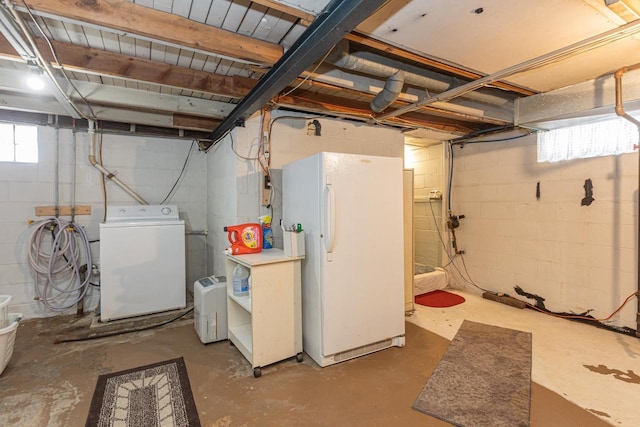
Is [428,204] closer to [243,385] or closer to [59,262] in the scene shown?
[243,385]

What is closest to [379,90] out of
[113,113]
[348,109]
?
[348,109]

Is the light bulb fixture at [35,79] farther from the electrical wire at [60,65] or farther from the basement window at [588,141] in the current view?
the basement window at [588,141]

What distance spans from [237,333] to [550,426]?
2271 mm

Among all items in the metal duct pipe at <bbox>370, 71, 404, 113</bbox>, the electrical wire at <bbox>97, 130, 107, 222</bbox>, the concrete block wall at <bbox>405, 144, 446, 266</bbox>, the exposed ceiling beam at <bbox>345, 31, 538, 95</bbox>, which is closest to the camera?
the exposed ceiling beam at <bbox>345, 31, 538, 95</bbox>

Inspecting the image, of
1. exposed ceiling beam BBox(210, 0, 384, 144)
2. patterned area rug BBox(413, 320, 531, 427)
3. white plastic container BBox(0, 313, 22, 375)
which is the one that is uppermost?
exposed ceiling beam BBox(210, 0, 384, 144)

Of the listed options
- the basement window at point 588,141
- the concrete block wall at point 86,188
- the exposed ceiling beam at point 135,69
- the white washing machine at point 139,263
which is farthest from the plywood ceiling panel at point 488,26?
the concrete block wall at point 86,188

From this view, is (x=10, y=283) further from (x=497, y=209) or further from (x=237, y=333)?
(x=497, y=209)

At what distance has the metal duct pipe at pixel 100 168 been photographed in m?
3.50

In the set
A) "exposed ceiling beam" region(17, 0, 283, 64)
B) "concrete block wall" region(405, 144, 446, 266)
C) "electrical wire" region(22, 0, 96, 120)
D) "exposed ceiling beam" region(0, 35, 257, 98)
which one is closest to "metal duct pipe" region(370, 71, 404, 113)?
"exposed ceiling beam" region(17, 0, 283, 64)

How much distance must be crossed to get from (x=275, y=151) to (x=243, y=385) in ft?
6.87

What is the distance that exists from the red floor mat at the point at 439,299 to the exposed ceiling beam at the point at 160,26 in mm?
3273

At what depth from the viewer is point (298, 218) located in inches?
105

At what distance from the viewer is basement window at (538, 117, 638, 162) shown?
2.89 meters

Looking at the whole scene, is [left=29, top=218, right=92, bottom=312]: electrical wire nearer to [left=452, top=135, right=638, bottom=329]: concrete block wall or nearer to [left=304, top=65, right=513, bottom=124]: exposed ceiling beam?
[left=304, top=65, right=513, bottom=124]: exposed ceiling beam
